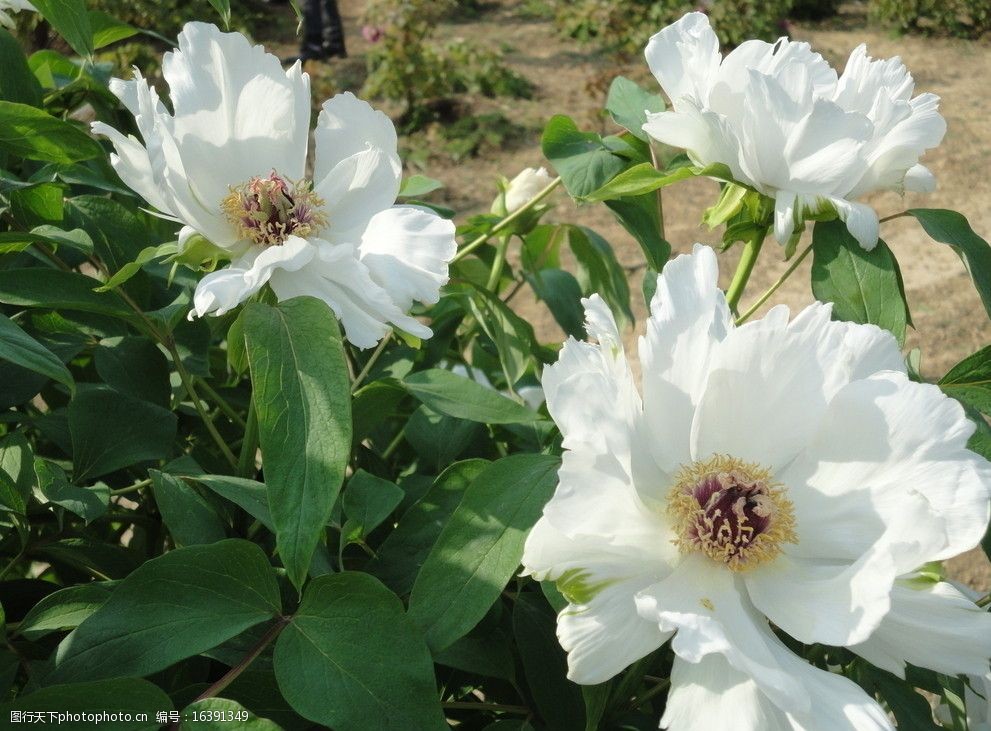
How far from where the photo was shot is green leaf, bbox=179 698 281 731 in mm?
583

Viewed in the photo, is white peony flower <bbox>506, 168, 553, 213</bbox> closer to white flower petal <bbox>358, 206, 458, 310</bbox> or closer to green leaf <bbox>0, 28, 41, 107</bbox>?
white flower petal <bbox>358, 206, 458, 310</bbox>

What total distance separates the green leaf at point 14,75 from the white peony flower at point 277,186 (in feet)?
0.78

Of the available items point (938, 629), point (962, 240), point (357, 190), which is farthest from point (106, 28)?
point (938, 629)

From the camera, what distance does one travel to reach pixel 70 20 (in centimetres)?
77

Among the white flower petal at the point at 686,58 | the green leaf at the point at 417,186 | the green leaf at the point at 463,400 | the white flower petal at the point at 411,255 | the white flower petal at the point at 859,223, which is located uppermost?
the white flower petal at the point at 686,58

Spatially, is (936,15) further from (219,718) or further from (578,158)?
(219,718)

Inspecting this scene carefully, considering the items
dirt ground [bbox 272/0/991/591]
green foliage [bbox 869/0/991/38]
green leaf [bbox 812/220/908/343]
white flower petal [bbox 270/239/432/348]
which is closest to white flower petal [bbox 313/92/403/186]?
white flower petal [bbox 270/239/432/348]

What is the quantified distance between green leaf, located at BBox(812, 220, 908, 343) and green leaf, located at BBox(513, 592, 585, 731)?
320 mm

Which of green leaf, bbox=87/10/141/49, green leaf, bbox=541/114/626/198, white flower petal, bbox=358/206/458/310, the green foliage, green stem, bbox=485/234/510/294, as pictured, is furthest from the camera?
the green foliage

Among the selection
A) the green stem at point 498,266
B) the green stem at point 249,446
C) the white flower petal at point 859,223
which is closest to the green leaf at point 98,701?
the green stem at point 249,446

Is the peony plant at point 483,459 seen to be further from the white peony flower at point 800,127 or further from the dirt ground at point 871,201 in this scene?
the dirt ground at point 871,201

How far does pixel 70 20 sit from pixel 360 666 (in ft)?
1.74

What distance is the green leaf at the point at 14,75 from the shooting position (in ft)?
3.13

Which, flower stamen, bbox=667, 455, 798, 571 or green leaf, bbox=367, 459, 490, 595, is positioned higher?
flower stamen, bbox=667, 455, 798, 571
